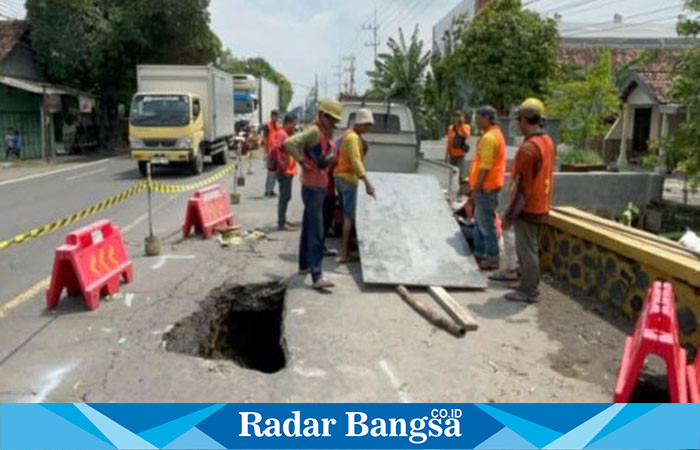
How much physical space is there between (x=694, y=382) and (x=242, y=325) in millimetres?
4246

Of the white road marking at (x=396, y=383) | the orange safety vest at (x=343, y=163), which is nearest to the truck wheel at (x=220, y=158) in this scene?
the orange safety vest at (x=343, y=163)

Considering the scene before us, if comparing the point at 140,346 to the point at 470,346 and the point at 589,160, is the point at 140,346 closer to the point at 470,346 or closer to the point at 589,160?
the point at 470,346

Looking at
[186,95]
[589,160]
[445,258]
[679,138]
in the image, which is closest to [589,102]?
[589,160]

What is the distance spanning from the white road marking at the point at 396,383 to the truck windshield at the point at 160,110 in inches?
577

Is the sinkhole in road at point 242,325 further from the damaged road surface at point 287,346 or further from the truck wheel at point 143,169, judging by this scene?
the truck wheel at point 143,169

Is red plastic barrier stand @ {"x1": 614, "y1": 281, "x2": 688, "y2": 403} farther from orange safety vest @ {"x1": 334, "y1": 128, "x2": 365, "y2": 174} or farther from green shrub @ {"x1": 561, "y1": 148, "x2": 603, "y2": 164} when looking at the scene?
green shrub @ {"x1": 561, "y1": 148, "x2": 603, "y2": 164}

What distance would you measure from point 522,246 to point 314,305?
2.09m

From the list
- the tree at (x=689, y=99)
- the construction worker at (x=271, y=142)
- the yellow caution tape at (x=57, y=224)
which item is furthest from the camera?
the construction worker at (x=271, y=142)

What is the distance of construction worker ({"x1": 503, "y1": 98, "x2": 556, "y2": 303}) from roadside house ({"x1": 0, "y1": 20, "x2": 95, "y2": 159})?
79.3 feet

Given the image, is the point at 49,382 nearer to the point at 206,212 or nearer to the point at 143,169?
the point at 206,212

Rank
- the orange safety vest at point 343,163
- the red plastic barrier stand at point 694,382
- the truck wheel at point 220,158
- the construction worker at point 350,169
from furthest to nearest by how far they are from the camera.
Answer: the truck wheel at point 220,158 < the orange safety vest at point 343,163 < the construction worker at point 350,169 < the red plastic barrier stand at point 694,382

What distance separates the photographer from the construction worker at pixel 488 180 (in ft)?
22.4

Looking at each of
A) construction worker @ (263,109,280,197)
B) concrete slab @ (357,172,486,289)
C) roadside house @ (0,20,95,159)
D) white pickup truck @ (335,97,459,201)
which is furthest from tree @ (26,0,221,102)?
concrete slab @ (357,172,486,289)

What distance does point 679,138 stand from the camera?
478 inches
